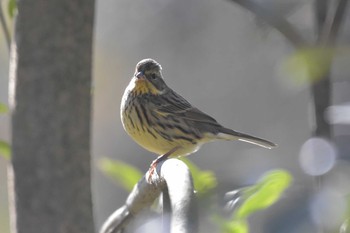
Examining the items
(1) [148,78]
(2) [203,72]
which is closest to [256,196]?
(1) [148,78]

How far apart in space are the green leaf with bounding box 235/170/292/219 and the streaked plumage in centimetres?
175

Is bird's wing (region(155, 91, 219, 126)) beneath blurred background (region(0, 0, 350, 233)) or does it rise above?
above

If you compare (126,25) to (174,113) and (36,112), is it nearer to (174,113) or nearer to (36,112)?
(174,113)

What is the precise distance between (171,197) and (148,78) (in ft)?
6.77

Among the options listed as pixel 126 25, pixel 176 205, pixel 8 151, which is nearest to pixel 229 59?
pixel 126 25

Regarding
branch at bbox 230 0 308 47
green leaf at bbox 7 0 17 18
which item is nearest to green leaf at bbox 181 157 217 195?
branch at bbox 230 0 308 47

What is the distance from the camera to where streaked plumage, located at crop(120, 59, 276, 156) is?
366cm

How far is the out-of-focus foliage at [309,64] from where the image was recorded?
155 cm

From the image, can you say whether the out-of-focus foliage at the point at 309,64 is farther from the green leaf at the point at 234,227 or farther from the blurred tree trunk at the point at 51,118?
the blurred tree trunk at the point at 51,118

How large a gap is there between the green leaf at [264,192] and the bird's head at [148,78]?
6.22 feet

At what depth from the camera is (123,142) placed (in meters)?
7.45

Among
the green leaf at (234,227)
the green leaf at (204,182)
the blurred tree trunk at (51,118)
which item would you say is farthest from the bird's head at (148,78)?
the green leaf at (234,227)

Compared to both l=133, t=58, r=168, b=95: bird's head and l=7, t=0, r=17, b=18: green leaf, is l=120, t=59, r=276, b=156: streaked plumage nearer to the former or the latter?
l=133, t=58, r=168, b=95: bird's head

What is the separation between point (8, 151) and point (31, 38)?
284 mm
